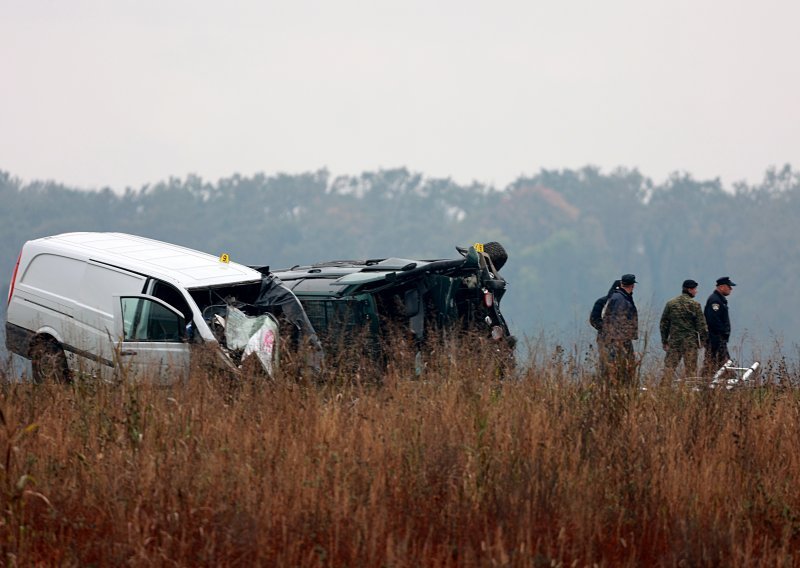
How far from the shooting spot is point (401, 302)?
45.1 ft

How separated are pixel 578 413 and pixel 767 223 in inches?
4819

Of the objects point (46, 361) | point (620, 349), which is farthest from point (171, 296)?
point (620, 349)

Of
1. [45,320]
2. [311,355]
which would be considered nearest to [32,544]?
[311,355]

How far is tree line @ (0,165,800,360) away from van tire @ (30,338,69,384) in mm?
98467

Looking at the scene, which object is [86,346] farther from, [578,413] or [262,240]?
[262,240]

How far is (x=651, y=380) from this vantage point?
10.5 meters

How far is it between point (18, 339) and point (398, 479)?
7.12 metres

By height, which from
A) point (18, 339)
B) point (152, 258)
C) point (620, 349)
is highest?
point (152, 258)

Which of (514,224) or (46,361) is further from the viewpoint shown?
(514,224)

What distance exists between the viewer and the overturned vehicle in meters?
13.3

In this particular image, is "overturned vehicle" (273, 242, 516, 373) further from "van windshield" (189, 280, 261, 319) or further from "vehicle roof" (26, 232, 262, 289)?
"vehicle roof" (26, 232, 262, 289)

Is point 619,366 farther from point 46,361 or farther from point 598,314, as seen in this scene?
point 46,361

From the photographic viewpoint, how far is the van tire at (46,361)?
12273mm

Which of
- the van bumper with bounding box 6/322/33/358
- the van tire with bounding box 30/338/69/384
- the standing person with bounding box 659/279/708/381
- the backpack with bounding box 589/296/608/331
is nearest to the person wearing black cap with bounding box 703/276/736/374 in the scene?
the standing person with bounding box 659/279/708/381
